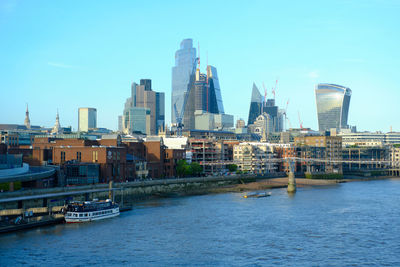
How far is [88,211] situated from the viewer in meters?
77.1

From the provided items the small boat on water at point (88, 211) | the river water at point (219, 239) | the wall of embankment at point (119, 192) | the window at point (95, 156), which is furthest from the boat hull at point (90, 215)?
the window at point (95, 156)

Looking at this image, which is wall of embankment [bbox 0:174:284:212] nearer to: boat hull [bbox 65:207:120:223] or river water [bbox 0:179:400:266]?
boat hull [bbox 65:207:120:223]

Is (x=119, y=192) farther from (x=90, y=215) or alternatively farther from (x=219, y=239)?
(x=219, y=239)

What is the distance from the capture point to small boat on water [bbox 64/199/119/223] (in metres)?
75.1

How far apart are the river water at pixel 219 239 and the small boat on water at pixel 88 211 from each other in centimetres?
188

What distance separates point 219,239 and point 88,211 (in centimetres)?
2412

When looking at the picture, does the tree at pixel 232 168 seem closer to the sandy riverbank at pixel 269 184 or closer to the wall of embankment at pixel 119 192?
the wall of embankment at pixel 119 192

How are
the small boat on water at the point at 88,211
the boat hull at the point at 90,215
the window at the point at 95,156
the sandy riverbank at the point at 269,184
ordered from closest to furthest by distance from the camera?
the boat hull at the point at 90,215, the small boat on water at the point at 88,211, the window at the point at 95,156, the sandy riverbank at the point at 269,184

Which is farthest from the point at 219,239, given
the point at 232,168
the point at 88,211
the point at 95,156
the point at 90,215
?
the point at 232,168

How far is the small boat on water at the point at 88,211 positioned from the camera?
75.1 metres

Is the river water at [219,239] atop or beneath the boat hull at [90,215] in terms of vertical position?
beneath

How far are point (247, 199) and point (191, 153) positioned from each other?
227ft

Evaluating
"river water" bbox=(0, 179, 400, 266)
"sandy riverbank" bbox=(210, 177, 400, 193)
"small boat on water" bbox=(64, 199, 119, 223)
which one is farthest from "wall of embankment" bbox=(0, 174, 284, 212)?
"river water" bbox=(0, 179, 400, 266)

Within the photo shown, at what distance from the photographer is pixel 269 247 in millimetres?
60344
